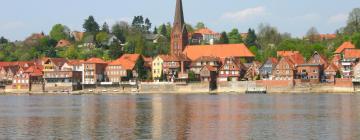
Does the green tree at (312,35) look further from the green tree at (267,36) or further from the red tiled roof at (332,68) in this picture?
the red tiled roof at (332,68)

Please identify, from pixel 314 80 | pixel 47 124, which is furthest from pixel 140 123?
pixel 314 80

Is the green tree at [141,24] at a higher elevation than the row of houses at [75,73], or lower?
higher

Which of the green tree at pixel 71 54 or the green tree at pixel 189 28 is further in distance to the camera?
the green tree at pixel 189 28

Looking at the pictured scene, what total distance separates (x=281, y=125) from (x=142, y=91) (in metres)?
64.9

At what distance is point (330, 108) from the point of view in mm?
57438

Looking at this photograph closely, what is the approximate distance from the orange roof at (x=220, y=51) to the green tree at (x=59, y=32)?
5541cm

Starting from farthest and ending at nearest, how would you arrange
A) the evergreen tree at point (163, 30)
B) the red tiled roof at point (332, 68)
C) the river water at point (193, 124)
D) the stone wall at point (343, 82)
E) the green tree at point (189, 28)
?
the green tree at point (189, 28) < the evergreen tree at point (163, 30) < the red tiled roof at point (332, 68) < the stone wall at point (343, 82) < the river water at point (193, 124)

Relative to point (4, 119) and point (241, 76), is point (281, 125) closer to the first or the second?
point (4, 119)

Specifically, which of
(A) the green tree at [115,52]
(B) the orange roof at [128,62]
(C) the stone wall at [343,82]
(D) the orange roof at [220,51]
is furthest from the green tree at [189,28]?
(C) the stone wall at [343,82]

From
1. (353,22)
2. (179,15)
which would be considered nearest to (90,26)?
(179,15)

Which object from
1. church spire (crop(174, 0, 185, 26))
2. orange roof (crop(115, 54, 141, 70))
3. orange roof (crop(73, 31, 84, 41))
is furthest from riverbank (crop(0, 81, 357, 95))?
orange roof (crop(73, 31, 84, 41))

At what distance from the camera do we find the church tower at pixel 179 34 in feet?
402

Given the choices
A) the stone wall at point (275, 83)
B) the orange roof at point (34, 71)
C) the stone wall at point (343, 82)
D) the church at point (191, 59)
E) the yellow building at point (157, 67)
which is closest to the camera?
the stone wall at point (343, 82)

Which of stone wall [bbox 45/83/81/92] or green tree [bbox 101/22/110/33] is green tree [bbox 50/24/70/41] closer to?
green tree [bbox 101/22/110/33]
